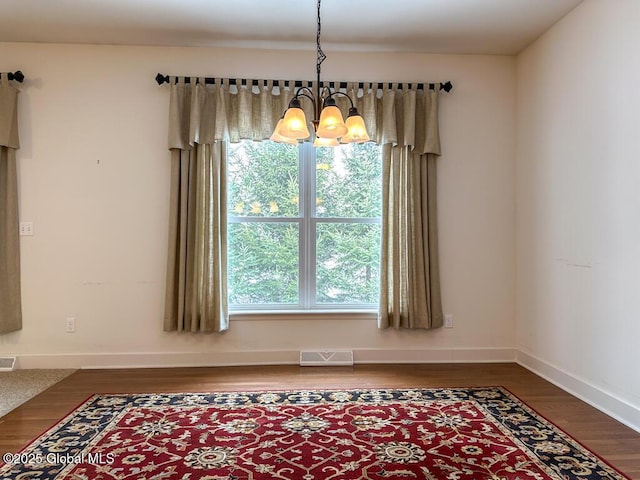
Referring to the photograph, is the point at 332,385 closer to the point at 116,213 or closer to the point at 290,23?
the point at 116,213

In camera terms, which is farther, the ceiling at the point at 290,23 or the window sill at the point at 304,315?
the window sill at the point at 304,315

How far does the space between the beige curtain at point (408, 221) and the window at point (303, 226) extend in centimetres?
19

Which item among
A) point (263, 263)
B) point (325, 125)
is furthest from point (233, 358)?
point (325, 125)

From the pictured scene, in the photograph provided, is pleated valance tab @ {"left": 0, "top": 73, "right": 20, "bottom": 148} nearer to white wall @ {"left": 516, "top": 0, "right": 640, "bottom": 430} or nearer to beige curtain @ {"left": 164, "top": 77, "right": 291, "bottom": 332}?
beige curtain @ {"left": 164, "top": 77, "right": 291, "bottom": 332}

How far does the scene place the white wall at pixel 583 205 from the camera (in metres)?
2.49

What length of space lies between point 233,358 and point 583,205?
3000 millimetres

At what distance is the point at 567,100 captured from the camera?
3037 mm

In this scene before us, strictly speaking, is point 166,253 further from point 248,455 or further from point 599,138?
point 599,138

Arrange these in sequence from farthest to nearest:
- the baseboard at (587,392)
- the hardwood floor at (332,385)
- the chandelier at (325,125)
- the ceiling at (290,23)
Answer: the ceiling at (290,23)
the baseboard at (587,392)
the hardwood floor at (332,385)
the chandelier at (325,125)

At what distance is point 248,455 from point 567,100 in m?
3.24

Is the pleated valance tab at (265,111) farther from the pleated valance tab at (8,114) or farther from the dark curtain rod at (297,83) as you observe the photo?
the pleated valance tab at (8,114)

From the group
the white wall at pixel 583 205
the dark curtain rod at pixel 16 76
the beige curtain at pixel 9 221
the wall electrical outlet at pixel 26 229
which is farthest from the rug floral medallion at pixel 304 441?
the dark curtain rod at pixel 16 76

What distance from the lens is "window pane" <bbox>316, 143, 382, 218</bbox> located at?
3691 mm

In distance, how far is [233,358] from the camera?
11.7 feet
